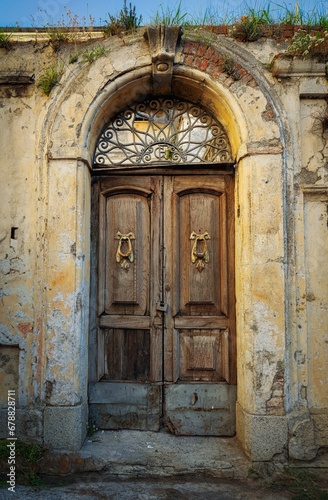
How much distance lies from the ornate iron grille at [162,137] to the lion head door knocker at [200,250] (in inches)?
32.0

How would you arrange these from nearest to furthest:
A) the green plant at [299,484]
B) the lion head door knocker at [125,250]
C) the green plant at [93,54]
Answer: the green plant at [299,484] < the green plant at [93,54] < the lion head door knocker at [125,250]

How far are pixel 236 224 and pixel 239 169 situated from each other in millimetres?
566

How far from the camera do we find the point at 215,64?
4062 mm

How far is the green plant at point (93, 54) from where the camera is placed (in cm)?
405

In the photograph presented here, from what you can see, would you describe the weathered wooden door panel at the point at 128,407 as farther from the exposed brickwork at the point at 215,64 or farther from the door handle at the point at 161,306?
the exposed brickwork at the point at 215,64

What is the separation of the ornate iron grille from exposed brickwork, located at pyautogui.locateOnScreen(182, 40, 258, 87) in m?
0.45

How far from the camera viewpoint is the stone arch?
374cm

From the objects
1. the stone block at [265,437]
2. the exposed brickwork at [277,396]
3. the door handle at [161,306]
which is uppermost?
the door handle at [161,306]

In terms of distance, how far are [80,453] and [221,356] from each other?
1657mm

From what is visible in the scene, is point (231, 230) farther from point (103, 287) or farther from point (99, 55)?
point (99, 55)

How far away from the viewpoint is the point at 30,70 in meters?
4.13

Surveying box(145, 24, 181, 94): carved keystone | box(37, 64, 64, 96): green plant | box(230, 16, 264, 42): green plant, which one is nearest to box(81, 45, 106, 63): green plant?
box(37, 64, 64, 96): green plant

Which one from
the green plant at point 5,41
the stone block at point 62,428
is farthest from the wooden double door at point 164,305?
the green plant at point 5,41

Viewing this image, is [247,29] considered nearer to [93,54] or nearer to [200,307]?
[93,54]
